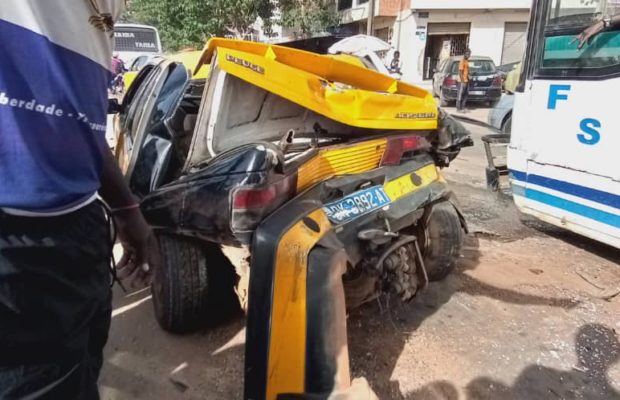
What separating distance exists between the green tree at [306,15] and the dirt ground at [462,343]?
21.1m

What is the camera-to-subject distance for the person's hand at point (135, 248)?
138 cm

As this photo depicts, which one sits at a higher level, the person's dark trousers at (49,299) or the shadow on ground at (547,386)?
the person's dark trousers at (49,299)

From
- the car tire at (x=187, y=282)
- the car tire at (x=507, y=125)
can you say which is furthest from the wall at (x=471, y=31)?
the car tire at (x=187, y=282)

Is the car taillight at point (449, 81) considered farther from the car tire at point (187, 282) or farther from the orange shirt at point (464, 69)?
the car tire at point (187, 282)

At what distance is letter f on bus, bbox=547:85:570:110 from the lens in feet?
12.4

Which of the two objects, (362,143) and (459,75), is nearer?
(362,143)

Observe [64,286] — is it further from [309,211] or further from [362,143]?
[362,143]

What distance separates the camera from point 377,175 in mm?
2695

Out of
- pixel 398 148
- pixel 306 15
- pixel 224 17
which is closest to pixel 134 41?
pixel 224 17

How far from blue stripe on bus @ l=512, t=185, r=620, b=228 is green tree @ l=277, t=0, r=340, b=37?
20428 mm

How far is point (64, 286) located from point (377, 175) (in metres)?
1.92

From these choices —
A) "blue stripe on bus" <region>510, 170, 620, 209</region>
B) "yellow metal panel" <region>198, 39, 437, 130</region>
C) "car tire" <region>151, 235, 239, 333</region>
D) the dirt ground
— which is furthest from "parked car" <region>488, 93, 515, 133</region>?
"car tire" <region>151, 235, 239, 333</region>

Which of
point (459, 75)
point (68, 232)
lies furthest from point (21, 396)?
point (459, 75)

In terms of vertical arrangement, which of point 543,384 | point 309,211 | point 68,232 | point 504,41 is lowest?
point 543,384
